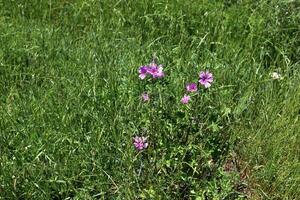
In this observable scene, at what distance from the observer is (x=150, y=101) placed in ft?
9.10

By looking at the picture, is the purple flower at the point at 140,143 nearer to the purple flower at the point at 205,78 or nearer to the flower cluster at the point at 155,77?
the flower cluster at the point at 155,77

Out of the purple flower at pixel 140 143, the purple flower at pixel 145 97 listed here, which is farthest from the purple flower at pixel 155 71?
the purple flower at pixel 140 143

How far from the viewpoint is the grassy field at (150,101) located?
8.84ft

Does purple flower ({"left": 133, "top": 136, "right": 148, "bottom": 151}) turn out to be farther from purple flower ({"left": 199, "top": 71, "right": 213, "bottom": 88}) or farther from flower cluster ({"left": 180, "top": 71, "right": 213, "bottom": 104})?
purple flower ({"left": 199, "top": 71, "right": 213, "bottom": 88})

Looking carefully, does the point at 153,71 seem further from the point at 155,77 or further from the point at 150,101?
the point at 150,101

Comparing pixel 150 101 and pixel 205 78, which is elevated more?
pixel 205 78

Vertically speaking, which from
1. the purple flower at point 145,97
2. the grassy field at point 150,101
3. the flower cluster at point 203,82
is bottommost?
the grassy field at point 150,101

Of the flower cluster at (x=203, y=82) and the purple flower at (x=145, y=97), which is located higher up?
the flower cluster at (x=203, y=82)

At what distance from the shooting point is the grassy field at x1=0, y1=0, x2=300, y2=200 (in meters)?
2.69

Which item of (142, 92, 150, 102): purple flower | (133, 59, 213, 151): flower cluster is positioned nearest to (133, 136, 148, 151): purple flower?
(133, 59, 213, 151): flower cluster

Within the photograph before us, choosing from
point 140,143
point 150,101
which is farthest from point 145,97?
point 140,143

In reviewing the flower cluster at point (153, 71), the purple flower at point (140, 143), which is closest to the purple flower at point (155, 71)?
the flower cluster at point (153, 71)

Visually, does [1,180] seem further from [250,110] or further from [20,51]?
[250,110]

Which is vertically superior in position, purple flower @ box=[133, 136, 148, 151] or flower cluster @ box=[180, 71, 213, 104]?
flower cluster @ box=[180, 71, 213, 104]
